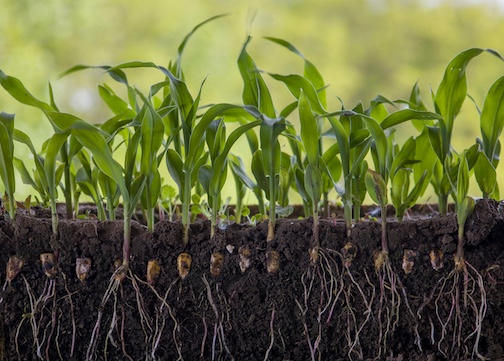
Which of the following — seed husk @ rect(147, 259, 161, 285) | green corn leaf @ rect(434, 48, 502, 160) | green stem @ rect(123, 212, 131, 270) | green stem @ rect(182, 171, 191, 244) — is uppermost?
green corn leaf @ rect(434, 48, 502, 160)

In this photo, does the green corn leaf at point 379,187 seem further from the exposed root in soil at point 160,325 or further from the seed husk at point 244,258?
the exposed root in soil at point 160,325

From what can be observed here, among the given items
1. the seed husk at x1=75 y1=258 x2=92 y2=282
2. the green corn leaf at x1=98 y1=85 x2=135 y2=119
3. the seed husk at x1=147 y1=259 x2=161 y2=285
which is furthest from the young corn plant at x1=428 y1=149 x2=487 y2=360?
the green corn leaf at x1=98 y1=85 x2=135 y2=119

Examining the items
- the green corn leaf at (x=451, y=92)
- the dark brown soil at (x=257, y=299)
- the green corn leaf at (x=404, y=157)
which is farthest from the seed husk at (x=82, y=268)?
the green corn leaf at (x=451, y=92)

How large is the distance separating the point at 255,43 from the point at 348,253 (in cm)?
404

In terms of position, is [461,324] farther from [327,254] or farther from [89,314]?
[89,314]

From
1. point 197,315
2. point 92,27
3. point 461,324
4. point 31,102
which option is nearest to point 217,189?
point 197,315

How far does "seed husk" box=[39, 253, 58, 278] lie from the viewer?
36.9 inches

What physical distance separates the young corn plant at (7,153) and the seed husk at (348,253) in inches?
22.3

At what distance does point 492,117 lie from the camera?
1.03m

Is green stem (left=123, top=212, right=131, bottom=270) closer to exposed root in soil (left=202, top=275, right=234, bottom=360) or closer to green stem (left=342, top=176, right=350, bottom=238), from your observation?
exposed root in soil (left=202, top=275, right=234, bottom=360)

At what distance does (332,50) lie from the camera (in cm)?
480

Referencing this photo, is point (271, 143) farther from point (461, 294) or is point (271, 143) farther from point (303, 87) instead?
point (461, 294)

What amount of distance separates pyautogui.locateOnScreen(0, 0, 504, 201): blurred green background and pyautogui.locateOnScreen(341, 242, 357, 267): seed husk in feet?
9.37

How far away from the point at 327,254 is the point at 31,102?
1.85ft
